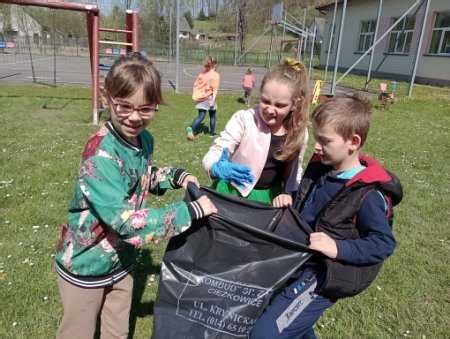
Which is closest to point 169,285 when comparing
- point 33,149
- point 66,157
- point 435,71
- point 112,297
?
point 112,297

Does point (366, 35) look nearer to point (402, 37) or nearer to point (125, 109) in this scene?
point (402, 37)

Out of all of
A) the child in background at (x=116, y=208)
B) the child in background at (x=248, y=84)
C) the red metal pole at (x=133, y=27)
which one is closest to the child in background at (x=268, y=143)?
the child in background at (x=116, y=208)

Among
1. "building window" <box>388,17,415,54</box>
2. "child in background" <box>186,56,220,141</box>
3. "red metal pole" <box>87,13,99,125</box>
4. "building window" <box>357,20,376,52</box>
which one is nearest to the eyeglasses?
"child in background" <box>186,56,220,141</box>

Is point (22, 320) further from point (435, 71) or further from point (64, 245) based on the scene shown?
point (435, 71)

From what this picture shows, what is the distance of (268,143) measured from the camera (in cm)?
247

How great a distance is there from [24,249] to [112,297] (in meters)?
1.75

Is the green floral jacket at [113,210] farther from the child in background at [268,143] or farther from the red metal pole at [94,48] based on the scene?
the red metal pole at [94,48]

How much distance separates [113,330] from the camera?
2283mm

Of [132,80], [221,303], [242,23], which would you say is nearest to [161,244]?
[221,303]

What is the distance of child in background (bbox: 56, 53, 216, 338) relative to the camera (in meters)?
1.67

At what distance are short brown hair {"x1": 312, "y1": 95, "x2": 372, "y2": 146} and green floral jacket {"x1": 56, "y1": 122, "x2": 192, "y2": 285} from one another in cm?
77

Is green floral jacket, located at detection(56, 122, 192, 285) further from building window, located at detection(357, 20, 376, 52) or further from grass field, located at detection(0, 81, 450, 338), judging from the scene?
building window, located at detection(357, 20, 376, 52)

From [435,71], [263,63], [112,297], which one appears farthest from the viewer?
[263,63]

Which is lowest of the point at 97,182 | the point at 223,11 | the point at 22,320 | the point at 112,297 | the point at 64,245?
the point at 22,320
